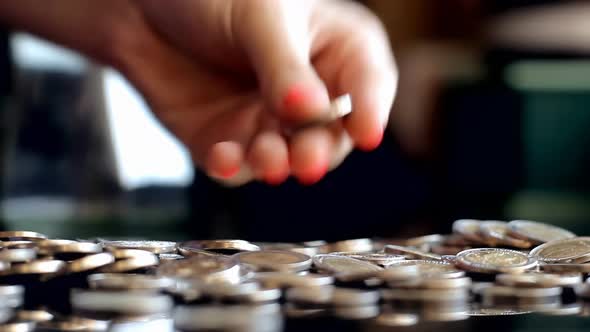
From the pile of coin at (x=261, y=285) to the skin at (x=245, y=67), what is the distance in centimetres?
9

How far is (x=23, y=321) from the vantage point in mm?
374

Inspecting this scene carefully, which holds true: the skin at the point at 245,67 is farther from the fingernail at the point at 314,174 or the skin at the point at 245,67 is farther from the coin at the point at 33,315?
the coin at the point at 33,315

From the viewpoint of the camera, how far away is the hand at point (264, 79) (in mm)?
569

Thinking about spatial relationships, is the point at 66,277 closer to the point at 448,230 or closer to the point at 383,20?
the point at 448,230

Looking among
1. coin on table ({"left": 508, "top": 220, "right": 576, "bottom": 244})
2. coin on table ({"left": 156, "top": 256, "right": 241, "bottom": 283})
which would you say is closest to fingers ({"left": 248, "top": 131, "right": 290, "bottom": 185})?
coin on table ({"left": 156, "top": 256, "right": 241, "bottom": 283})

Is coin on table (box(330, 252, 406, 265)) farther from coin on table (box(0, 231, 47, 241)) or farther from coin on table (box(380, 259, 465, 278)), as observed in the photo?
coin on table (box(0, 231, 47, 241))

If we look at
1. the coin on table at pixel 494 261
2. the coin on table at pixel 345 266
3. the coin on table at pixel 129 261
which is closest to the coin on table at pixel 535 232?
the coin on table at pixel 494 261

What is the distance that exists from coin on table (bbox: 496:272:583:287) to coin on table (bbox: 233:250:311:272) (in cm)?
12

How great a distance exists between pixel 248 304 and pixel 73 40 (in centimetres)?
75

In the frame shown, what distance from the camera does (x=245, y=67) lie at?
0.81 meters

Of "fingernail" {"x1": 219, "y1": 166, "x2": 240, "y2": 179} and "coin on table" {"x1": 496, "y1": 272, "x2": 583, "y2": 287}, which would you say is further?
"fingernail" {"x1": 219, "y1": 166, "x2": 240, "y2": 179}

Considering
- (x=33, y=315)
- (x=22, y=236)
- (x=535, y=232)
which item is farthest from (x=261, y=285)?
(x=535, y=232)

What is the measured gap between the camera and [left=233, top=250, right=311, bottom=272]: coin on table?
1.52 feet

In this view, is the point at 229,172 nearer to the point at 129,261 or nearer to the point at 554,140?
the point at 129,261
